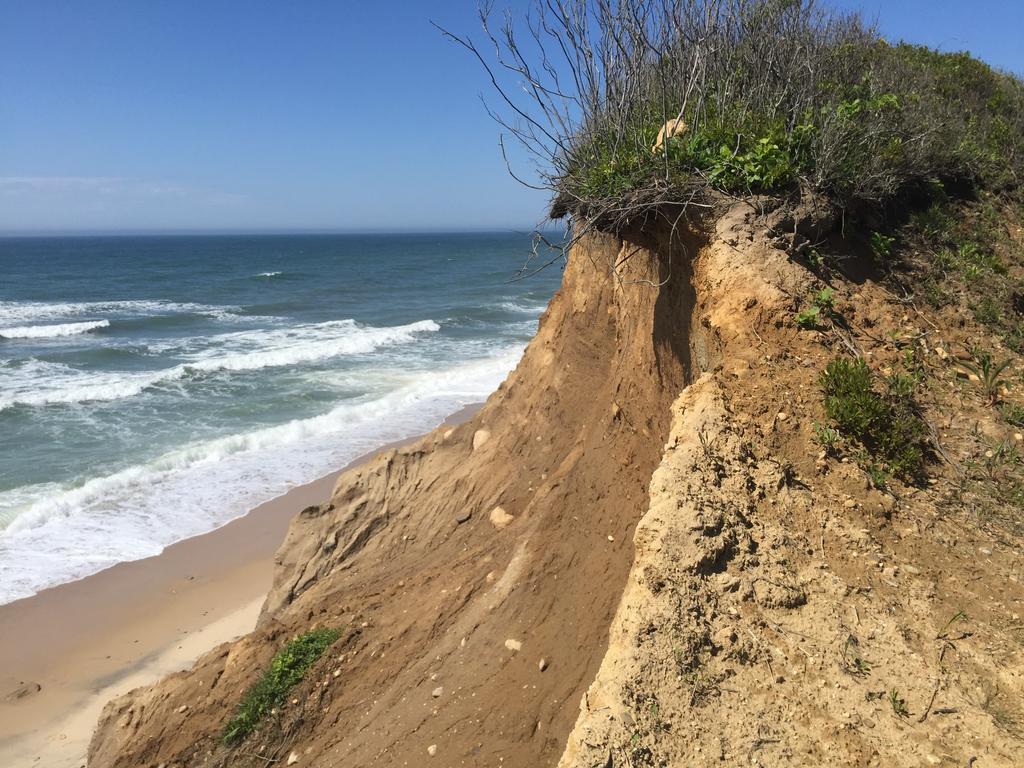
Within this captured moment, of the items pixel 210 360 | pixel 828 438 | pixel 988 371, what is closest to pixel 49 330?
pixel 210 360

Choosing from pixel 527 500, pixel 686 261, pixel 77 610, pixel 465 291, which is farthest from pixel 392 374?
pixel 465 291

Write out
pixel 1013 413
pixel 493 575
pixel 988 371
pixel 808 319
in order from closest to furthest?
pixel 1013 413 < pixel 808 319 < pixel 988 371 < pixel 493 575

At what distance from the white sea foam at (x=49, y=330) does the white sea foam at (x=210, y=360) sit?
6.52 metres

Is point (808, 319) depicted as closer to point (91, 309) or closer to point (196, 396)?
point (196, 396)

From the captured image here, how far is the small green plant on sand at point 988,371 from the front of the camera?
468 centimetres

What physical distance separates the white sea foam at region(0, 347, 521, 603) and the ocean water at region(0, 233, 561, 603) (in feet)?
0.14

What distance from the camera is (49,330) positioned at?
31.4 meters

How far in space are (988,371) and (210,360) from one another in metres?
24.2

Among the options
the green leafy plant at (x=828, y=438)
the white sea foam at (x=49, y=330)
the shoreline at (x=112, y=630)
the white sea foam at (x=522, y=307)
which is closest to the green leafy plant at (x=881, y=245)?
the green leafy plant at (x=828, y=438)

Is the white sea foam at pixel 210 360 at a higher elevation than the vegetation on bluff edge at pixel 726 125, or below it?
below

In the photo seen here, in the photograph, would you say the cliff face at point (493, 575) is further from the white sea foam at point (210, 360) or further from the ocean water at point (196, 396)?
the white sea foam at point (210, 360)

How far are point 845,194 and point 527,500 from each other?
390cm

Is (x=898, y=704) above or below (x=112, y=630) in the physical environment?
above

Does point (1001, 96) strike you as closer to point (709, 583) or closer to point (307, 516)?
point (709, 583)
